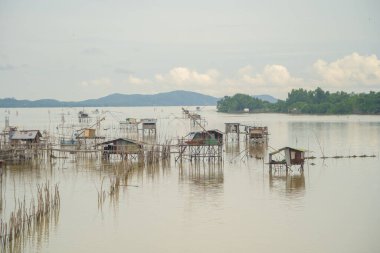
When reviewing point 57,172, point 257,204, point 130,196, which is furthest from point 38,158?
point 257,204

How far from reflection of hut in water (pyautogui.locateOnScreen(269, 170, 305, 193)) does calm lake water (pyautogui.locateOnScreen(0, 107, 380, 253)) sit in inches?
1.7

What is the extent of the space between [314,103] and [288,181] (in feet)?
281

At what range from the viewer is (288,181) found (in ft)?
78.1

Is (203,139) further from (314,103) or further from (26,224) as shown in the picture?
(314,103)

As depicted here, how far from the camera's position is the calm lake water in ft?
49.0

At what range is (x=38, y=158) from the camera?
3133 cm

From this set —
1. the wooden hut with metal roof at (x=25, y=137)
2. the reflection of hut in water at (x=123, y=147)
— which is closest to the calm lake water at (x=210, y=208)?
the reflection of hut in water at (x=123, y=147)

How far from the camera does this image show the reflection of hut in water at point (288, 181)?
2236 centimetres

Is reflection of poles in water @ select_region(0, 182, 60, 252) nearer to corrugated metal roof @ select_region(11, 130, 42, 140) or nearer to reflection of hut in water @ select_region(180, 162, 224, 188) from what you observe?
reflection of hut in water @ select_region(180, 162, 224, 188)

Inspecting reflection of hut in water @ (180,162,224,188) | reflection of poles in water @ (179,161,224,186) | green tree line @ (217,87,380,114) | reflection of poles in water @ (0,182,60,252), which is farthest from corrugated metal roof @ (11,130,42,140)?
green tree line @ (217,87,380,114)

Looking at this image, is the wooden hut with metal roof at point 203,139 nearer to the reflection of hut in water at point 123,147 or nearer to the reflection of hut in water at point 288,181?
the reflection of hut in water at point 123,147

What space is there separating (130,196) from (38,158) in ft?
40.7

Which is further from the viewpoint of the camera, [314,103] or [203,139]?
[314,103]

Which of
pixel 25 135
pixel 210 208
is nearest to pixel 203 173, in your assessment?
pixel 210 208
